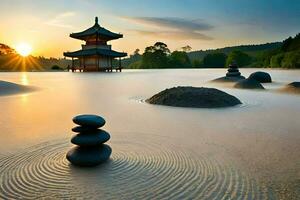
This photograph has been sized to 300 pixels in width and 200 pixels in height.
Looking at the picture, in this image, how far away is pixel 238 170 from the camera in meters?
3.79

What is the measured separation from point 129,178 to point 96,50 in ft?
111

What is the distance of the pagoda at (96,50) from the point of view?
121 ft

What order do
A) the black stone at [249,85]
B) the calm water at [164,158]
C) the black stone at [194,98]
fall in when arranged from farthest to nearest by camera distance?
the black stone at [249,85] → the black stone at [194,98] → the calm water at [164,158]

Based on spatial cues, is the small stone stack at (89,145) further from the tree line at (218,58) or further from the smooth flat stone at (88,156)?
the tree line at (218,58)

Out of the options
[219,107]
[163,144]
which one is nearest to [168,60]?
[219,107]

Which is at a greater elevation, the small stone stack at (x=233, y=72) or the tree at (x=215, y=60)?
the tree at (x=215, y=60)

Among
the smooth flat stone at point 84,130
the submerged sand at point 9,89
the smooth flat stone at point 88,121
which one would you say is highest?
the smooth flat stone at point 88,121

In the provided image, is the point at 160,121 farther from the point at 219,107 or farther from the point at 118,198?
the point at 118,198

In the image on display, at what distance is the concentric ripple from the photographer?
309cm

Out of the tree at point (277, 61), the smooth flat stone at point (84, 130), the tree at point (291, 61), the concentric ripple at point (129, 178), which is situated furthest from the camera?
the tree at point (277, 61)

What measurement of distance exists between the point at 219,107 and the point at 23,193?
7331 millimetres

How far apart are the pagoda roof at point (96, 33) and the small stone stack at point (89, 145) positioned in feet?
112

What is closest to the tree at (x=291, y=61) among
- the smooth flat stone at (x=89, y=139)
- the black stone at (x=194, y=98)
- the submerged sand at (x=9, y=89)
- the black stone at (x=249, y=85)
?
the black stone at (x=249, y=85)

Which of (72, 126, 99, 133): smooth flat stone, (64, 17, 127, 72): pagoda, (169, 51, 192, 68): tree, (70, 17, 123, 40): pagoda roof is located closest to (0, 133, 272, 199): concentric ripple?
(72, 126, 99, 133): smooth flat stone
